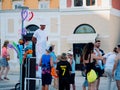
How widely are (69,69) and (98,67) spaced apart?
91 cm

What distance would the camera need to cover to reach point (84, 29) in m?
35.7

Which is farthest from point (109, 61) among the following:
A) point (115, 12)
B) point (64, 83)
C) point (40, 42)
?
point (115, 12)

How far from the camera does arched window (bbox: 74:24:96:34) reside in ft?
116

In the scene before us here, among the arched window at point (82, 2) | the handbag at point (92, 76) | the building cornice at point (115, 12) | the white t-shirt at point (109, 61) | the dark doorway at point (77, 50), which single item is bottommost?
the dark doorway at point (77, 50)

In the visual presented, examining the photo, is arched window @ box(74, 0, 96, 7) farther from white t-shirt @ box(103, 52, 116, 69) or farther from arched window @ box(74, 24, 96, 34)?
white t-shirt @ box(103, 52, 116, 69)

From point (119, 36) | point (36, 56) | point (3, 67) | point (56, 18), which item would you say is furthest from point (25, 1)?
point (36, 56)

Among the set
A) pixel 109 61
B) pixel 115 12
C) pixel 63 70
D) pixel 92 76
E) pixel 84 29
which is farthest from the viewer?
pixel 115 12

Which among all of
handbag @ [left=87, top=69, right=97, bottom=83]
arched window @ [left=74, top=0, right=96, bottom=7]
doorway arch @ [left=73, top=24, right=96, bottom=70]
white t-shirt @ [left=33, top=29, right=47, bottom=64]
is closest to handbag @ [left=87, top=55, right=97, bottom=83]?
handbag @ [left=87, top=69, right=97, bottom=83]

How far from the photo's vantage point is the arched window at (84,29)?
35.3 meters

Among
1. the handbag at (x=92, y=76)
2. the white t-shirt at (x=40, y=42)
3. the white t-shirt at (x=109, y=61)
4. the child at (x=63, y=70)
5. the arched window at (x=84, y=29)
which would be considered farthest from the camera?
the arched window at (x=84, y=29)

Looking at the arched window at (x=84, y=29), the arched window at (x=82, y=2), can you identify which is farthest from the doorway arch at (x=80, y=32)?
the arched window at (x=82, y=2)

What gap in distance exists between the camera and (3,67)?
63.9 ft

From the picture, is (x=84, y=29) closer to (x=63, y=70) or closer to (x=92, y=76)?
(x=63, y=70)

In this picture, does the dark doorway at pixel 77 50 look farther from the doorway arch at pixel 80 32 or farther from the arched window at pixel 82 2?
the arched window at pixel 82 2
